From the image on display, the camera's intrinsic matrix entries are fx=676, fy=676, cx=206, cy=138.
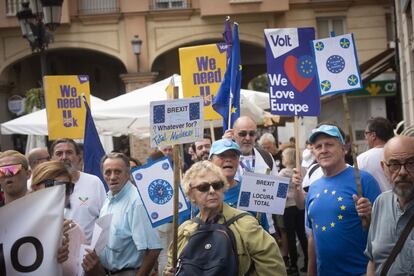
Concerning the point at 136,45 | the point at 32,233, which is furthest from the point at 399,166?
the point at 136,45

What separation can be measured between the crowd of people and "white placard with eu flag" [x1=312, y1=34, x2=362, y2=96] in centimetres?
34

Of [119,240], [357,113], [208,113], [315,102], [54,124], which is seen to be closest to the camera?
[119,240]

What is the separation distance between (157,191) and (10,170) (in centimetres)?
136

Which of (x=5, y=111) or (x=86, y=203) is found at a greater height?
(x=5, y=111)

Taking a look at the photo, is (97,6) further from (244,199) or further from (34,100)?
(244,199)

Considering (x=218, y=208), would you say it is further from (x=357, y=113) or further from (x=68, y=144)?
(x=357, y=113)

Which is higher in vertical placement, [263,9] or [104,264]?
[263,9]

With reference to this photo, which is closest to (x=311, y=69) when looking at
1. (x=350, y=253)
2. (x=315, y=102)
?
(x=315, y=102)

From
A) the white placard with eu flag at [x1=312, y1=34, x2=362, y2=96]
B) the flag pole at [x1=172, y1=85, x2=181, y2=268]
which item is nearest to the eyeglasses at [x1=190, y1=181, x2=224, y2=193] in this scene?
the flag pole at [x1=172, y1=85, x2=181, y2=268]

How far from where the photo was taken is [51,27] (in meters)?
12.1

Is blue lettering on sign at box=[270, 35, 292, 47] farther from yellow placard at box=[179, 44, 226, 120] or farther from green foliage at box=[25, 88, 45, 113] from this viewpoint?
green foliage at box=[25, 88, 45, 113]

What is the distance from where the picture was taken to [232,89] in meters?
7.05

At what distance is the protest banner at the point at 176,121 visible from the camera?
5004 millimetres

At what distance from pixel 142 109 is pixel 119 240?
22.4 ft
